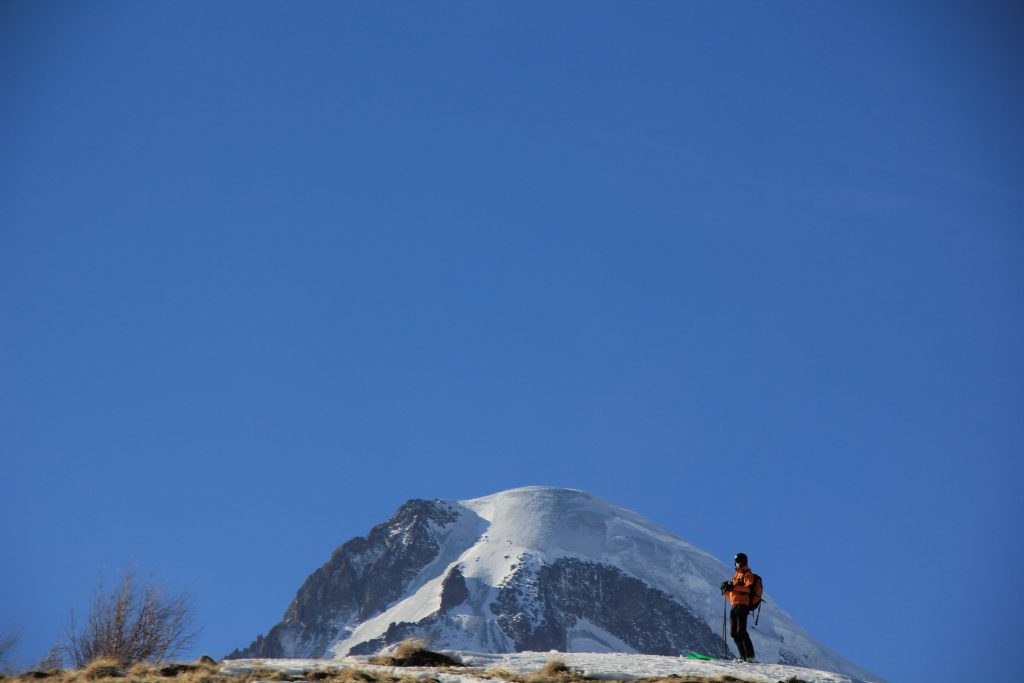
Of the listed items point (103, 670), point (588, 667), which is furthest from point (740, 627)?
point (103, 670)

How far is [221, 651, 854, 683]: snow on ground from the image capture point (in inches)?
916

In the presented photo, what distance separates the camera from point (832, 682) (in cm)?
2375

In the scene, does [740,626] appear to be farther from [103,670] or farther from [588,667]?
[103,670]

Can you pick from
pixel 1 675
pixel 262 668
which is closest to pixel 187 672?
pixel 262 668

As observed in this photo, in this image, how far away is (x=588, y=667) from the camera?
80.4ft

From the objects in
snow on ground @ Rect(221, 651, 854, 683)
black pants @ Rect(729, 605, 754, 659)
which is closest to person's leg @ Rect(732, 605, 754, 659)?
black pants @ Rect(729, 605, 754, 659)

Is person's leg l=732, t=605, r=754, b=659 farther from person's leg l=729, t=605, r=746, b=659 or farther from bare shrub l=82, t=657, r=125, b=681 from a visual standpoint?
bare shrub l=82, t=657, r=125, b=681

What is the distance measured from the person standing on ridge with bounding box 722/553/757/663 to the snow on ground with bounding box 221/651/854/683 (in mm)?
1198

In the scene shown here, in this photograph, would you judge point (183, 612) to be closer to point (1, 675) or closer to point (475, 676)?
point (1, 675)

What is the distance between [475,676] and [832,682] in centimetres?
635

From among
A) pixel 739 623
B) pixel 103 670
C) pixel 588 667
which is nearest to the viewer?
pixel 103 670

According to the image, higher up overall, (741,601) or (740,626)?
(741,601)

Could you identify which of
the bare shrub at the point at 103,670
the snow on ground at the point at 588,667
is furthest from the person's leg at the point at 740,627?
the bare shrub at the point at 103,670

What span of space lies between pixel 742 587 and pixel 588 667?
4.69 meters
